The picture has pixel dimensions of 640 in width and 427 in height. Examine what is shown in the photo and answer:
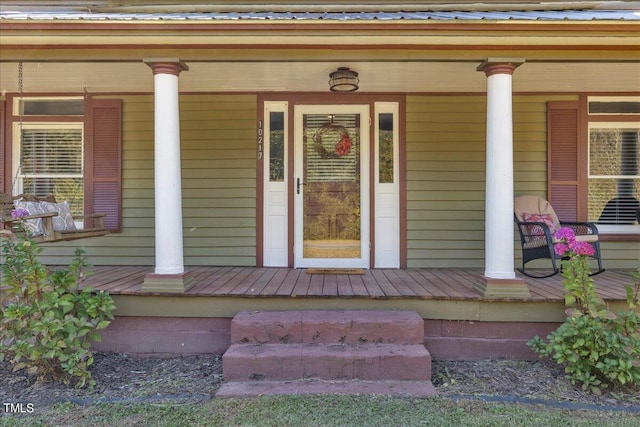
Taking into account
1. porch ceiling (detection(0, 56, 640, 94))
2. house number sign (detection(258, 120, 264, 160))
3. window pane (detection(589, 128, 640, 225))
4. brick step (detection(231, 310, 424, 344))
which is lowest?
brick step (detection(231, 310, 424, 344))

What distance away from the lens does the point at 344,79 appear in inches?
147

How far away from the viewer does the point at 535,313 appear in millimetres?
3059

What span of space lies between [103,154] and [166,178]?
172 cm

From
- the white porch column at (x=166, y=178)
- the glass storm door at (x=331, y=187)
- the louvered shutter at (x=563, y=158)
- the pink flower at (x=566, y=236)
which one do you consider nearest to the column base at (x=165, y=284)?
the white porch column at (x=166, y=178)

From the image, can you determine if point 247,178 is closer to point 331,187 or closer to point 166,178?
point 331,187

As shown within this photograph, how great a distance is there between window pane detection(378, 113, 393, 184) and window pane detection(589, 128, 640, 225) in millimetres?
2068

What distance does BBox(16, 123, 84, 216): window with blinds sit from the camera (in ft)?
14.6

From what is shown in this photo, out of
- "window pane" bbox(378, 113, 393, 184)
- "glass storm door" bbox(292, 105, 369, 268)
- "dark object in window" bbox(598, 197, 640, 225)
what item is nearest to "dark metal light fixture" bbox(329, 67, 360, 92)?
"glass storm door" bbox(292, 105, 369, 268)

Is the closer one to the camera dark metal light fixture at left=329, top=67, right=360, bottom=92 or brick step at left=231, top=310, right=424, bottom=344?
brick step at left=231, top=310, right=424, bottom=344

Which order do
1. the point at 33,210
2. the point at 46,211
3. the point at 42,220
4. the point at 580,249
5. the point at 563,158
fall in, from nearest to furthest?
the point at 580,249
the point at 42,220
the point at 33,210
the point at 46,211
the point at 563,158

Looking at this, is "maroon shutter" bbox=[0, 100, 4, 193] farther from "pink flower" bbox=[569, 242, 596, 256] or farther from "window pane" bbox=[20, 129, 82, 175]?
"pink flower" bbox=[569, 242, 596, 256]

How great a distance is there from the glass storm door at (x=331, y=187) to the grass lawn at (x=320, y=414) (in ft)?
6.95

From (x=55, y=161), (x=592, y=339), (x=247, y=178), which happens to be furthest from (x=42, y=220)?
(x=592, y=339)

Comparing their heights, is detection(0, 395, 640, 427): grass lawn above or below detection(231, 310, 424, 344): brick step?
below
